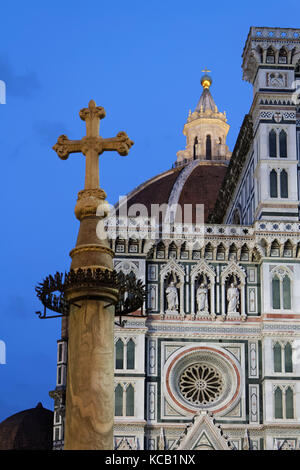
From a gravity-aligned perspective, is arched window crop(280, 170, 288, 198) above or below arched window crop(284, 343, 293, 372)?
above

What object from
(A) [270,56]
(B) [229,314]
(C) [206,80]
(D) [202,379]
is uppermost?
(C) [206,80]

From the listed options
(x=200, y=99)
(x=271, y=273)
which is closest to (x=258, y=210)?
(x=271, y=273)

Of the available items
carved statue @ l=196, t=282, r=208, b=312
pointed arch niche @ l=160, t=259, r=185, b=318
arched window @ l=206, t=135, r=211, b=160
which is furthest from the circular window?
arched window @ l=206, t=135, r=211, b=160

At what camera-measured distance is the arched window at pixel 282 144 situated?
3250 centimetres

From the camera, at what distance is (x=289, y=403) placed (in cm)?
3000

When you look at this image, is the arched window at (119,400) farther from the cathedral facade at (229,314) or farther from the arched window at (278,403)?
the arched window at (278,403)

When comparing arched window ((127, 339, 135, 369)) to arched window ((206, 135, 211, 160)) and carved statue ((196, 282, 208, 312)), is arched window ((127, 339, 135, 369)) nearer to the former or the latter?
carved statue ((196, 282, 208, 312))

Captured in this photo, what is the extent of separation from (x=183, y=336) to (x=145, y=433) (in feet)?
11.4

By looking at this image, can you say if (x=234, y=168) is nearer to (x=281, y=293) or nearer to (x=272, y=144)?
(x=272, y=144)

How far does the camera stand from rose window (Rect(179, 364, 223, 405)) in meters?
30.6

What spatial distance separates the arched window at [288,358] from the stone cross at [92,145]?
18.2 m

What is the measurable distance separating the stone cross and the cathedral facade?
16527mm

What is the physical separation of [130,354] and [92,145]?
17.5 metres

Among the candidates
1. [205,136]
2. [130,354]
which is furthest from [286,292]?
[205,136]
